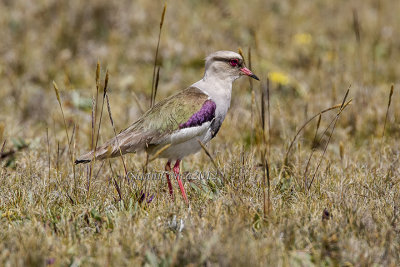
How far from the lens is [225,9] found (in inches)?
405

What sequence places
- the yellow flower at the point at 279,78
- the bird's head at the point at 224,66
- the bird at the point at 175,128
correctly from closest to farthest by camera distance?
1. the bird at the point at 175,128
2. the bird's head at the point at 224,66
3. the yellow flower at the point at 279,78

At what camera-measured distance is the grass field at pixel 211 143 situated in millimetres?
3627

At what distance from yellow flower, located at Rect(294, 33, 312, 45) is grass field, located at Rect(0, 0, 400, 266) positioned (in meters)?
0.04

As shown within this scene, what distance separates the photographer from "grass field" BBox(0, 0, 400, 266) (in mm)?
3627

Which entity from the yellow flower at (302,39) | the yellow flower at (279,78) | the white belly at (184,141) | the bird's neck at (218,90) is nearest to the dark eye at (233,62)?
the bird's neck at (218,90)

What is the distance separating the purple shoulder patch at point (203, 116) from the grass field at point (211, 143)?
0.42 metres

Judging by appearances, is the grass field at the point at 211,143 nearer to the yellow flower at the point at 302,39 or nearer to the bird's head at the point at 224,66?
the yellow flower at the point at 302,39

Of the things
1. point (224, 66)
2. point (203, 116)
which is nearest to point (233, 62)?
point (224, 66)

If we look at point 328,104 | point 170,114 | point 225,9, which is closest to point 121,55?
point 225,9

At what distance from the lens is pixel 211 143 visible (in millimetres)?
6266

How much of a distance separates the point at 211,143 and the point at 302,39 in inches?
166

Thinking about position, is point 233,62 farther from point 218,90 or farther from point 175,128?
point 175,128

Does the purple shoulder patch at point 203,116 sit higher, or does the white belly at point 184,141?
the purple shoulder patch at point 203,116

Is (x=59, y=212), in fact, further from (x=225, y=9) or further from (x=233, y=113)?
(x=225, y=9)
